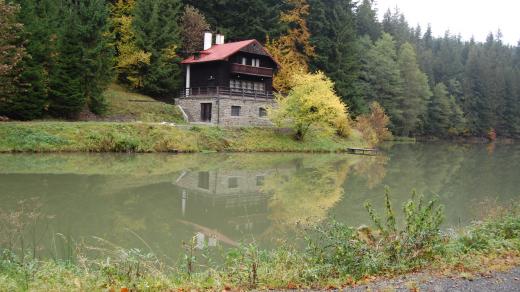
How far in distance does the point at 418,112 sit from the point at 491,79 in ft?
92.7

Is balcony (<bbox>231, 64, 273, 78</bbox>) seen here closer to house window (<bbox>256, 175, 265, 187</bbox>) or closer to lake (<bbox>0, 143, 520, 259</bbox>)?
lake (<bbox>0, 143, 520, 259</bbox>)

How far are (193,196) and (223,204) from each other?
4.78 ft

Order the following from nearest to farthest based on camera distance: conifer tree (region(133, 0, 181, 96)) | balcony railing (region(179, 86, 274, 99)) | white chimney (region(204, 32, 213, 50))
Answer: balcony railing (region(179, 86, 274, 99)) → conifer tree (region(133, 0, 181, 96)) → white chimney (region(204, 32, 213, 50))

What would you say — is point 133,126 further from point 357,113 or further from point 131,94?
point 357,113

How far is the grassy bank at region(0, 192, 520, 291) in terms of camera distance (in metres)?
5.92

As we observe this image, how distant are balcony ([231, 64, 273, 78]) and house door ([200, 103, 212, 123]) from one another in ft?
13.2

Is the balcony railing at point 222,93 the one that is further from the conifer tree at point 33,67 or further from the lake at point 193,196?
the conifer tree at point 33,67

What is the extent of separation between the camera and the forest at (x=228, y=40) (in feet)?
95.1

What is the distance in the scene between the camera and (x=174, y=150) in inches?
1194

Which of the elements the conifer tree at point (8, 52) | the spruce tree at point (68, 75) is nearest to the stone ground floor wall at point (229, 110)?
the spruce tree at point (68, 75)

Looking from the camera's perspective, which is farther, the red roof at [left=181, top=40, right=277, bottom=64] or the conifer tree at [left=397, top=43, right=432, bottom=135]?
the conifer tree at [left=397, top=43, right=432, bottom=135]

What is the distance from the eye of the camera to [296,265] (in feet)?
22.6

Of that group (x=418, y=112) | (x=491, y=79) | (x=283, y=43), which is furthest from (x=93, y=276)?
(x=491, y=79)

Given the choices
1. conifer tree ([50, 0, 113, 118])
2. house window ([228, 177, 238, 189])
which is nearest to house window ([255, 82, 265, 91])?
conifer tree ([50, 0, 113, 118])
